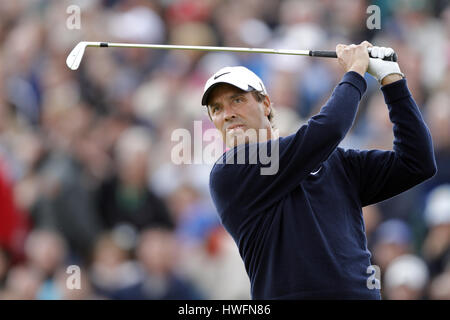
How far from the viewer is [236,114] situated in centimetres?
340

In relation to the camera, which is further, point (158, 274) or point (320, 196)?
point (158, 274)

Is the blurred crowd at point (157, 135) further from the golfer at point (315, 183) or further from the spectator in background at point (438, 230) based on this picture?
the golfer at point (315, 183)

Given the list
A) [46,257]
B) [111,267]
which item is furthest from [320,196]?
[46,257]

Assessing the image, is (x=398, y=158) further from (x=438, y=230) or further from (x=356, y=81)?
(x=438, y=230)

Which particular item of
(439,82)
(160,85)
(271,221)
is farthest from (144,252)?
(271,221)

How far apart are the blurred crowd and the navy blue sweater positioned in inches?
98.3

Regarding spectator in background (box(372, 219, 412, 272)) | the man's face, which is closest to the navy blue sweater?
the man's face

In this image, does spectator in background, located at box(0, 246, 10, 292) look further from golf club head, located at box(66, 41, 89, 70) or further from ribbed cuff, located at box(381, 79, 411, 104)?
ribbed cuff, located at box(381, 79, 411, 104)

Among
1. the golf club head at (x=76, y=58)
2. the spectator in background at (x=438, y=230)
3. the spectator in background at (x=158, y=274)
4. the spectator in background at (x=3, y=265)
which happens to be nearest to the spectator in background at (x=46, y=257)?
the spectator in background at (x=3, y=265)

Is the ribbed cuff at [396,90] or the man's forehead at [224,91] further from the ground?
the man's forehead at [224,91]

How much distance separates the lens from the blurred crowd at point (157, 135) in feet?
19.5

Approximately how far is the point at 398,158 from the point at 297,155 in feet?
1.45

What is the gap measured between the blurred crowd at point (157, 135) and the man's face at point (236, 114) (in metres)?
2.59

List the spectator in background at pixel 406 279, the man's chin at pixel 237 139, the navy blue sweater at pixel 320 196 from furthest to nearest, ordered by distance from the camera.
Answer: the spectator in background at pixel 406 279, the man's chin at pixel 237 139, the navy blue sweater at pixel 320 196
